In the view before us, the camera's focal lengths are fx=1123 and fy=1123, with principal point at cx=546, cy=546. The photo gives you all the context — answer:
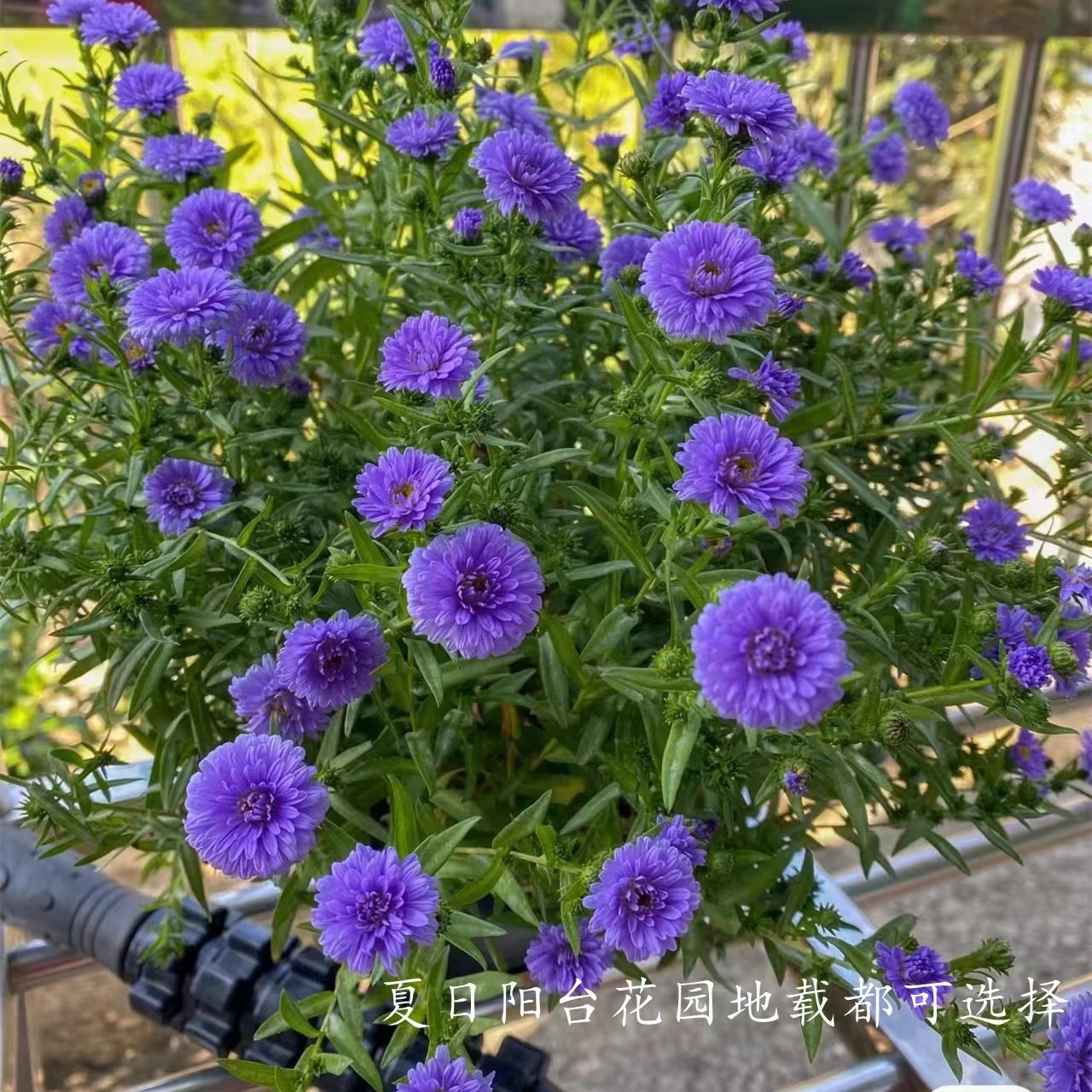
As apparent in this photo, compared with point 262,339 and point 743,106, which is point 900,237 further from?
point 262,339

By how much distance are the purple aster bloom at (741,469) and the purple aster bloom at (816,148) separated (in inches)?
12.5

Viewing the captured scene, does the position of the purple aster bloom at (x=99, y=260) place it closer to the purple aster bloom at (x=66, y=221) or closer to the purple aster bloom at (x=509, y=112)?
the purple aster bloom at (x=66, y=221)

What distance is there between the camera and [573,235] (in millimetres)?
598

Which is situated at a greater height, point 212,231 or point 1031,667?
point 212,231

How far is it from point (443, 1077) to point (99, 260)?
42 cm

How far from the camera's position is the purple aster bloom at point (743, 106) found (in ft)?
1.56

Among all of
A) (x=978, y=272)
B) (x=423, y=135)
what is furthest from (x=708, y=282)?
(x=978, y=272)

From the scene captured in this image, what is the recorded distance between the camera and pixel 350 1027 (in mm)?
499

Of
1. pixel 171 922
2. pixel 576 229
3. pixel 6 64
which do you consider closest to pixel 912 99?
pixel 576 229

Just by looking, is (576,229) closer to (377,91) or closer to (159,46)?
(377,91)

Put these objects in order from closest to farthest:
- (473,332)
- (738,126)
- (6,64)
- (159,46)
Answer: (738,126) → (473,332) → (6,64) → (159,46)

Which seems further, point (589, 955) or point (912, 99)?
point (912, 99)

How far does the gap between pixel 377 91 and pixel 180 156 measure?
0.12 meters

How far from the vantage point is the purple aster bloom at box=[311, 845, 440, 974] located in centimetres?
43
